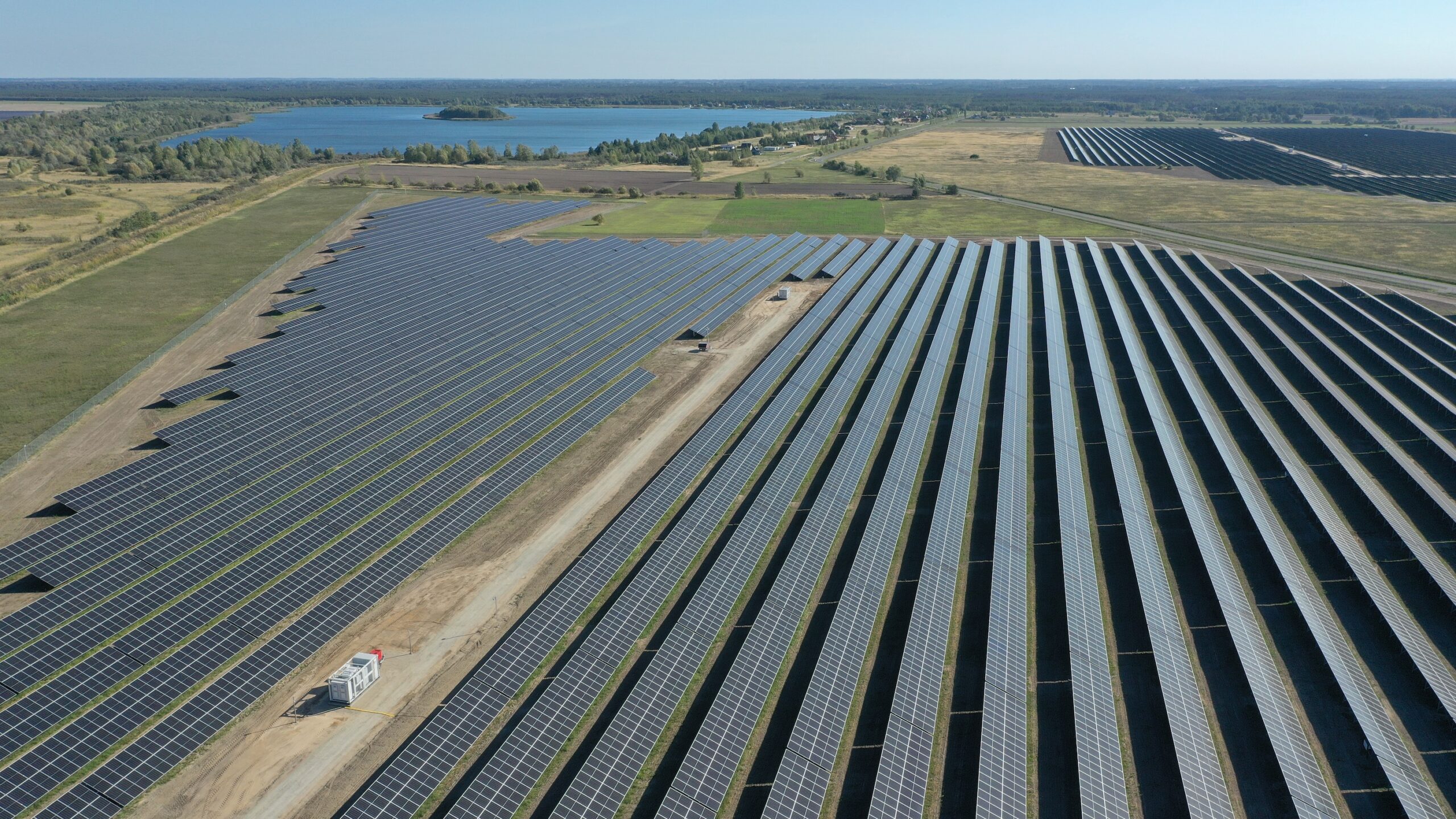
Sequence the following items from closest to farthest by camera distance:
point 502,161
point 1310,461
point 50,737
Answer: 1. point 50,737
2. point 1310,461
3. point 502,161

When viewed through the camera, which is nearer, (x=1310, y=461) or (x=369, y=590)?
(x=369, y=590)

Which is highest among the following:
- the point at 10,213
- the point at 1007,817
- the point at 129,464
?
the point at 10,213

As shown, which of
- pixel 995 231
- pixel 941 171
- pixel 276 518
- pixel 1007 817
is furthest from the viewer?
pixel 941 171

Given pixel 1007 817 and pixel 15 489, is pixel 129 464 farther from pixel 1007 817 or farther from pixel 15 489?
pixel 1007 817

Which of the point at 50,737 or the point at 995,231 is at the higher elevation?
the point at 995,231

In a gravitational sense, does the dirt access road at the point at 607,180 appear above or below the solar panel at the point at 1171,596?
above

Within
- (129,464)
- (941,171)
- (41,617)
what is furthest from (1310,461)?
(941,171)

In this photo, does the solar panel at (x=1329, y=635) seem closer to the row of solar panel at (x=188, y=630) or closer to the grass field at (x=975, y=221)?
the row of solar panel at (x=188, y=630)

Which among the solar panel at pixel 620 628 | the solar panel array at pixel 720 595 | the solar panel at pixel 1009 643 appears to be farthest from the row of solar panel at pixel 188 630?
the solar panel at pixel 1009 643
